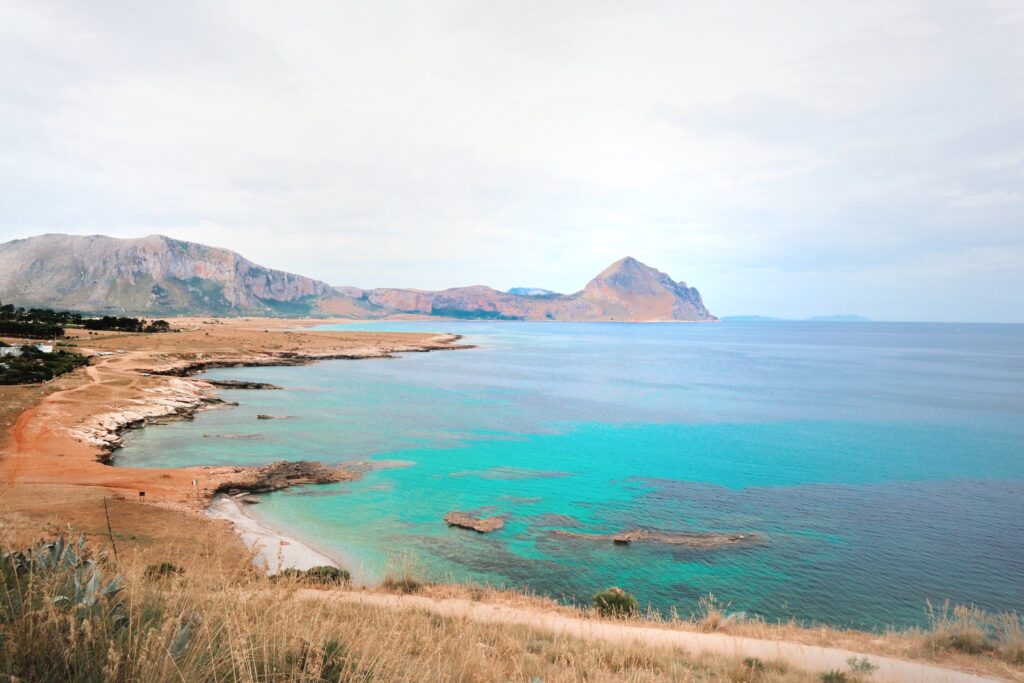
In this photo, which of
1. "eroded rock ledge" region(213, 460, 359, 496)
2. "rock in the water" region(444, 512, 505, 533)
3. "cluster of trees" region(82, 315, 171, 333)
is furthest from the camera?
"cluster of trees" region(82, 315, 171, 333)

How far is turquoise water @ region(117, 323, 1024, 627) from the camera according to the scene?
15867 millimetres

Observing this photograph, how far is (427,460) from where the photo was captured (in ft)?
94.2

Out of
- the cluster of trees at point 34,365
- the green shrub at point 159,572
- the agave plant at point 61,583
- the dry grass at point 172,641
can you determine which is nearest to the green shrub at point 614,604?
the dry grass at point 172,641

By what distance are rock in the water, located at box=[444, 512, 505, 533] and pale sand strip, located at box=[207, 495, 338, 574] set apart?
519 centimetres

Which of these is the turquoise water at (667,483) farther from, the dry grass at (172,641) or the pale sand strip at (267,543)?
the dry grass at (172,641)

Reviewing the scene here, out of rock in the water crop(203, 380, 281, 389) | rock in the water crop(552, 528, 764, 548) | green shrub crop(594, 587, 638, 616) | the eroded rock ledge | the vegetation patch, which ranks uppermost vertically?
the vegetation patch

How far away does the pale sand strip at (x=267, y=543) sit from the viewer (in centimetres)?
1490

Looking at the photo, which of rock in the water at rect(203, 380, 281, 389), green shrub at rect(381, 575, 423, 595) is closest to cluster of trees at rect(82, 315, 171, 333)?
rock in the water at rect(203, 380, 281, 389)

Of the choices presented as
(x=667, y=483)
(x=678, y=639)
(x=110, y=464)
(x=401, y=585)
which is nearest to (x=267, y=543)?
(x=401, y=585)

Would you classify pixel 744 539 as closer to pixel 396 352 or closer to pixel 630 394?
pixel 630 394

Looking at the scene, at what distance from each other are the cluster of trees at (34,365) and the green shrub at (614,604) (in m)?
43.8

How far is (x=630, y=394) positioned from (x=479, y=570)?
41.0 meters

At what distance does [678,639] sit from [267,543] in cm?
1292

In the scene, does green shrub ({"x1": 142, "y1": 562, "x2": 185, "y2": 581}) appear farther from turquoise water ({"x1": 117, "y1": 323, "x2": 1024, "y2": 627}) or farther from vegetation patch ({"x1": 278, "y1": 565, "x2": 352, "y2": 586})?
turquoise water ({"x1": 117, "y1": 323, "x2": 1024, "y2": 627})
